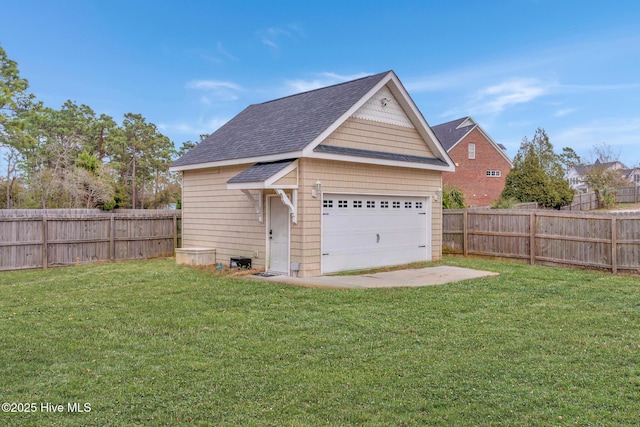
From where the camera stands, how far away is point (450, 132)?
Result: 34.0 metres

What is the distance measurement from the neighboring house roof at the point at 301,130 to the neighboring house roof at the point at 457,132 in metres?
18.6

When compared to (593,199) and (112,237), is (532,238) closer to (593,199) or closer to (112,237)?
(112,237)

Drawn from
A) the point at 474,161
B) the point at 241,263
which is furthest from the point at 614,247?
the point at 474,161

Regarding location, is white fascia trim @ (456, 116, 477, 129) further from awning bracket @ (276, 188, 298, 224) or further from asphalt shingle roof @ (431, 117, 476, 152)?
awning bracket @ (276, 188, 298, 224)

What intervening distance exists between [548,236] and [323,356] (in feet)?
34.0

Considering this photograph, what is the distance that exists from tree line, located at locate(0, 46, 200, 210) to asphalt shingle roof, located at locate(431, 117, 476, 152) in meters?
19.5

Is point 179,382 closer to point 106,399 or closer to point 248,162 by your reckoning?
point 106,399

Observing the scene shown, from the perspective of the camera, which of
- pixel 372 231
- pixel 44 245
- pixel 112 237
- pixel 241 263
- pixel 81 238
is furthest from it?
pixel 112 237

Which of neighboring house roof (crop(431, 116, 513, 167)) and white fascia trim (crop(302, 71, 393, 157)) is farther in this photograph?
neighboring house roof (crop(431, 116, 513, 167))

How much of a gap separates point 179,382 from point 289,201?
684cm

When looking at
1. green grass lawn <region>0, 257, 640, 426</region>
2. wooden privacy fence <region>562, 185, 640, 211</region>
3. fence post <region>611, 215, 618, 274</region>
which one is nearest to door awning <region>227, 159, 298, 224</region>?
green grass lawn <region>0, 257, 640, 426</region>

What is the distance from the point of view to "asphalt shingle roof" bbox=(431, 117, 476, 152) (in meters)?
32.2

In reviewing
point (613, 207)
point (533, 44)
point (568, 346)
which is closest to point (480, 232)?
point (533, 44)

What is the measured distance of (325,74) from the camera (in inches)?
910
